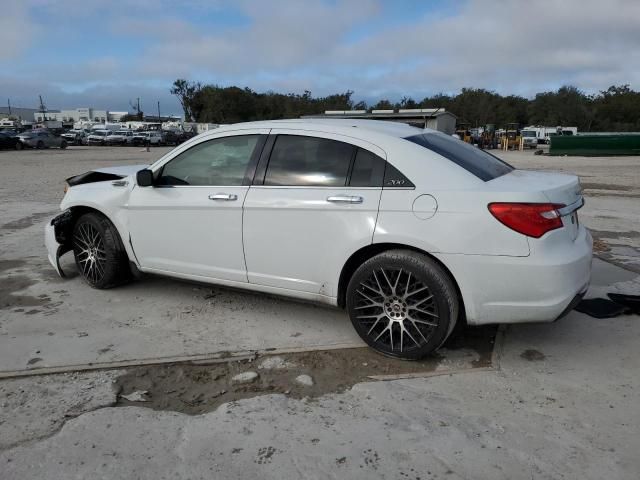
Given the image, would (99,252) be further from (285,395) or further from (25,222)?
(25,222)

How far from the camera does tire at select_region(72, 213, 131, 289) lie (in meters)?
5.09

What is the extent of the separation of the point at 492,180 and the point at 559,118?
9415 centimetres

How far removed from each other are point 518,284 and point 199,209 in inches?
99.1

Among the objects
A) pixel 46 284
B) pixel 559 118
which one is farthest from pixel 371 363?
pixel 559 118

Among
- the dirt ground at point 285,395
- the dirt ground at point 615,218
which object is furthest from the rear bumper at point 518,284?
the dirt ground at point 615,218

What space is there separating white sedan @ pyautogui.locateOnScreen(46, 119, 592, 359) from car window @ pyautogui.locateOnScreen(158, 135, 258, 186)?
0.01m

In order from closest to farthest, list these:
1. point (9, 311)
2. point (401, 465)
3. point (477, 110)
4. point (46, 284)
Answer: point (401, 465) → point (9, 311) → point (46, 284) → point (477, 110)

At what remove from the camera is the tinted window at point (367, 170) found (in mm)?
3799

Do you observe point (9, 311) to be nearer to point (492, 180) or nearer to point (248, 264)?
point (248, 264)

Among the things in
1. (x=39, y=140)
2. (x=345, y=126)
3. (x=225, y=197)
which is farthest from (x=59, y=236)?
(x=39, y=140)

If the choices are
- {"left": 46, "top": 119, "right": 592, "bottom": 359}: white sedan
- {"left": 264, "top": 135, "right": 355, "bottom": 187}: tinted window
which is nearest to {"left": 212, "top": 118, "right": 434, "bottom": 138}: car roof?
{"left": 46, "top": 119, "right": 592, "bottom": 359}: white sedan

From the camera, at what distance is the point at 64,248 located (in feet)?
18.2

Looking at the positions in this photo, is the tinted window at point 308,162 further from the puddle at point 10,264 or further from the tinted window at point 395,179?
the puddle at point 10,264

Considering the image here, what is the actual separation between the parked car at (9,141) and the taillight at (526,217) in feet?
138
